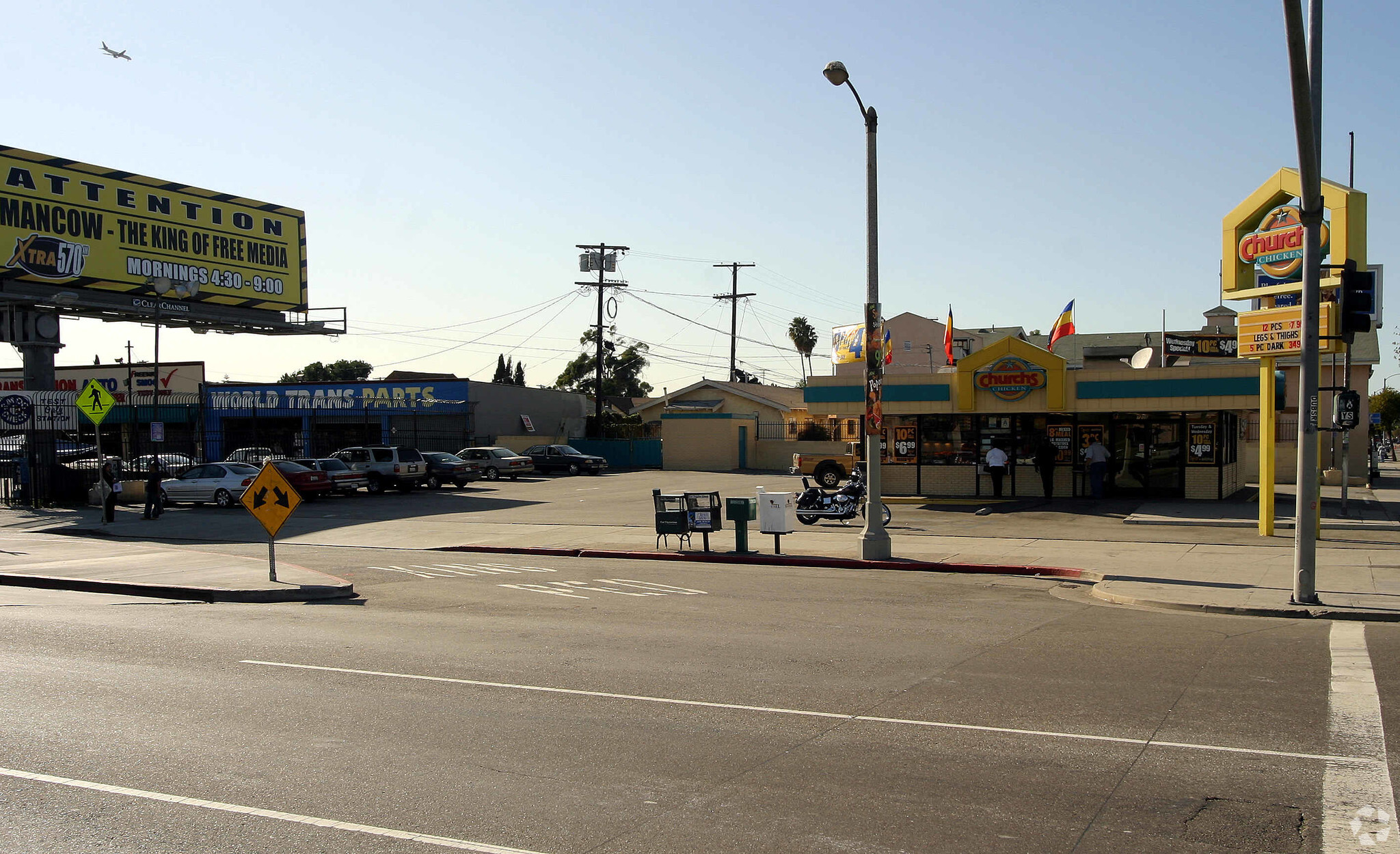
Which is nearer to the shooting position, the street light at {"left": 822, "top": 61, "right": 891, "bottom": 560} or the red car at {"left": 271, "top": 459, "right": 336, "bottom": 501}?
the street light at {"left": 822, "top": 61, "right": 891, "bottom": 560}

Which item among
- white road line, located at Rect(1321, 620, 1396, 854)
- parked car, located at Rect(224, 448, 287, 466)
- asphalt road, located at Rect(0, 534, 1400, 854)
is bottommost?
asphalt road, located at Rect(0, 534, 1400, 854)

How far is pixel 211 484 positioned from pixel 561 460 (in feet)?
68.0

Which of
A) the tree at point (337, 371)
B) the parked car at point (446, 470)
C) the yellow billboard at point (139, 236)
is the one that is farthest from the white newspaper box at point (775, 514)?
the tree at point (337, 371)

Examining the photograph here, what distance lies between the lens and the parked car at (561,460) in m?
50.5

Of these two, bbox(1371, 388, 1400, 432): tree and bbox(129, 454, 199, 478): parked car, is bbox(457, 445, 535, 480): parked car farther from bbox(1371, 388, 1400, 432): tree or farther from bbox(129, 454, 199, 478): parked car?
bbox(1371, 388, 1400, 432): tree

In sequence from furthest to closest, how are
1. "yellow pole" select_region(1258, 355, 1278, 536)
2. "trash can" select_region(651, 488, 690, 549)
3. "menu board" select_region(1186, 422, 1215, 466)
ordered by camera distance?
"menu board" select_region(1186, 422, 1215, 466), "yellow pole" select_region(1258, 355, 1278, 536), "trash can" select_region(651, 488, 690, 549)

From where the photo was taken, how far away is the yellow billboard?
3244 cm

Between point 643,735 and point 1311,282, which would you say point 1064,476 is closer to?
point 1311,282

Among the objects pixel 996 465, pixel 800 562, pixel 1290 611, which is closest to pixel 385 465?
pixel 996 465

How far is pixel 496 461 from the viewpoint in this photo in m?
→ 45.5

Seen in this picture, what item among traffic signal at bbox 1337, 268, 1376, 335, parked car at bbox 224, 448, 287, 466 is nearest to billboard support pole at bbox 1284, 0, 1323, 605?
traffic signal at bbox 1337, 268, 1376, 335

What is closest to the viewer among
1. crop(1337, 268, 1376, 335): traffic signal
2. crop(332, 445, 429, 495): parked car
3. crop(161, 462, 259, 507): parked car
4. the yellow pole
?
crop(1337, 268, 1376, 335): traffic signal

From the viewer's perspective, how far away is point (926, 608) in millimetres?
12547

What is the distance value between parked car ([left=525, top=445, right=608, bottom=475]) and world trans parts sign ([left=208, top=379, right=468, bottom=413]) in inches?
181
